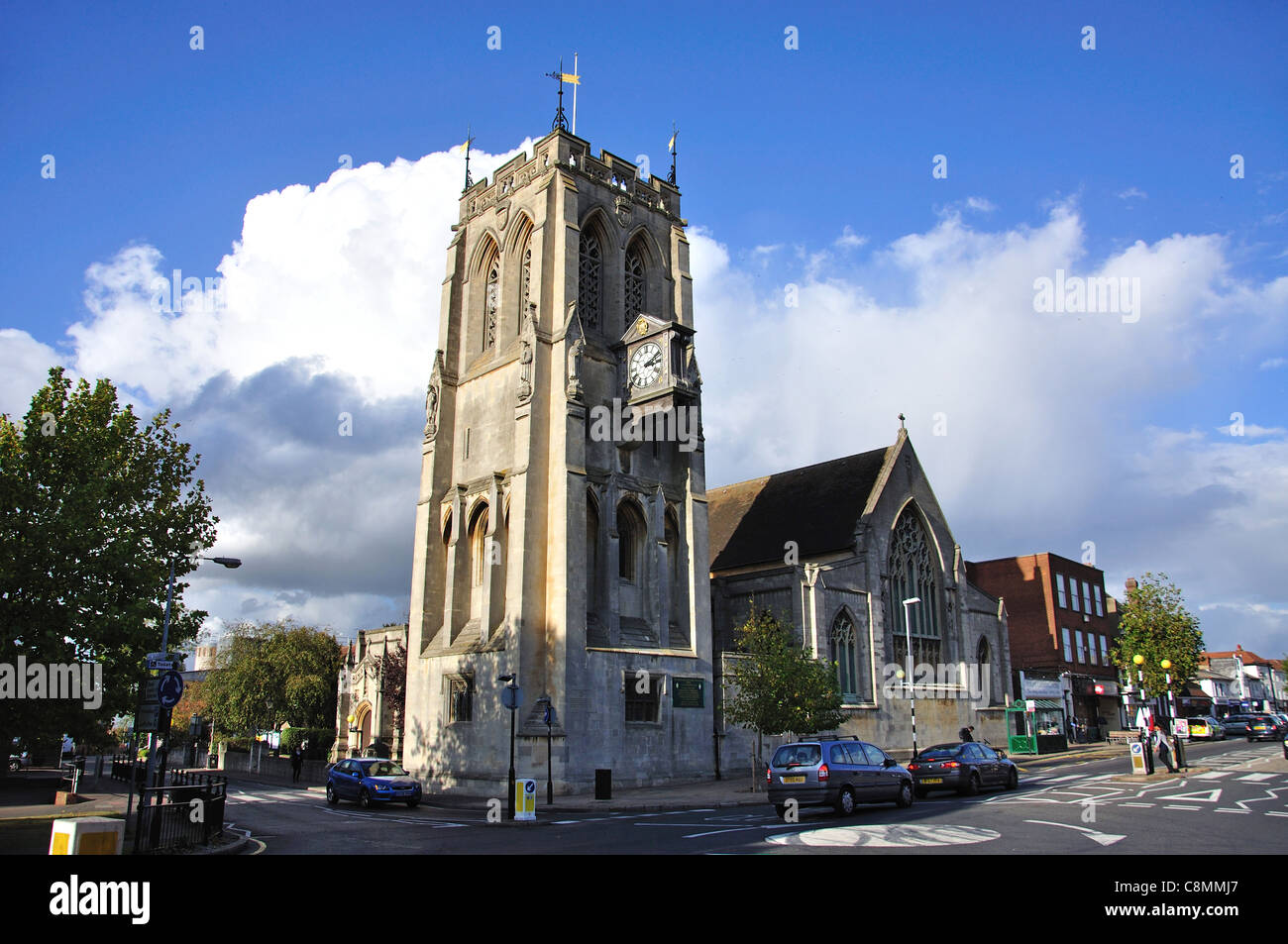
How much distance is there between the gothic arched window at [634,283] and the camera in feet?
124

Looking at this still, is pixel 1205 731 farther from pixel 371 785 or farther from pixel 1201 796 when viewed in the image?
pixel 371 785

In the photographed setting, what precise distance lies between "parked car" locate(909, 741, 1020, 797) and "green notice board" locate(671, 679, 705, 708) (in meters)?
9.85

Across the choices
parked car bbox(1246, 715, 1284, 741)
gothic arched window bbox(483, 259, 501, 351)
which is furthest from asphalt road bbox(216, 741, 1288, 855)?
parked car bbox(1246, 715, 1284, 741)

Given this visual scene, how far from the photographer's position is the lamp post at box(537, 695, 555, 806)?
1001 inches

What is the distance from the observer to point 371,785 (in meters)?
25.7

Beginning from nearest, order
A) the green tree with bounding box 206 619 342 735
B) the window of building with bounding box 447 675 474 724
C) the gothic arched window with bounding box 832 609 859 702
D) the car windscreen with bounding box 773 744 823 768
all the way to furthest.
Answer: the car windscreen with bounding box 773 744 823 768
the window of building with bounding box 447 675 474 724
the gothic arched window with bounding box 832 609 859 702
the green tree with bounding box 206 619 342 735

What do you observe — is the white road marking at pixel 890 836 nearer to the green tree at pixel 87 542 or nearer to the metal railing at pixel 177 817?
the metal railing at pixel 177 817

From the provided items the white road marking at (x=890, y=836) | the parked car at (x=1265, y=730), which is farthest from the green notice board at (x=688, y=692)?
the parked car at (x=1265, y=730)

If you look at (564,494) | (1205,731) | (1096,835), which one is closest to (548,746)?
(564,494)

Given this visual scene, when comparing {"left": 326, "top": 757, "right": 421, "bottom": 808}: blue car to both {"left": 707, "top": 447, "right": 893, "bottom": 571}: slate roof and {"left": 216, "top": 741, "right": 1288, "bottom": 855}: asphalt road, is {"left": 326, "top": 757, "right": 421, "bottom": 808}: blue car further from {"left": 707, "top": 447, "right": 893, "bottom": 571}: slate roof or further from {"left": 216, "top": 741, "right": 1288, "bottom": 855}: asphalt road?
{"left": 707, "top": 447, "right": 893, "bottom": 571}: slate roof

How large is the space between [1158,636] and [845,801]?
147ft

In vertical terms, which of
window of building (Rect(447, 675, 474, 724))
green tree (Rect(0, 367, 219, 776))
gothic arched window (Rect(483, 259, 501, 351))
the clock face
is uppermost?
gothic arched window (Rect(483, 259, 501, 351))
